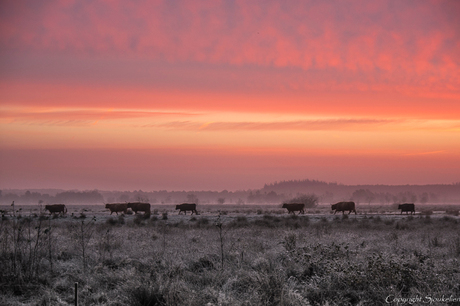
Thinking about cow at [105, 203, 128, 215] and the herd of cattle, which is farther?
cow at [105, 203, 128, 215]

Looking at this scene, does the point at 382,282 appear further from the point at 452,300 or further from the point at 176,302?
the point at 176,302

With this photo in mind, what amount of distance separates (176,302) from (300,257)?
5440 mm

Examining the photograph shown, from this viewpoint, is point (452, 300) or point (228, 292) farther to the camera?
point (228, 292)

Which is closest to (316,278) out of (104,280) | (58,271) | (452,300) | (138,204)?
(452,300)

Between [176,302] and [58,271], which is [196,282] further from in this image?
[58,271]

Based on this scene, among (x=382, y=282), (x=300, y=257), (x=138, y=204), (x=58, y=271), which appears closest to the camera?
(x=382, y=282)

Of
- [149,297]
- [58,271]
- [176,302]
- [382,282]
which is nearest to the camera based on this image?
[176,302]

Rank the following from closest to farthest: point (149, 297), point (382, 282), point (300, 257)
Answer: point (149, 297), point (382, 282), point (300, 257)

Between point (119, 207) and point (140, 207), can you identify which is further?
point (119, 207)

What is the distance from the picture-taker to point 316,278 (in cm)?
998

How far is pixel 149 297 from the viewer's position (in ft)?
27.7

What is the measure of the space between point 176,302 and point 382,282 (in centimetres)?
491

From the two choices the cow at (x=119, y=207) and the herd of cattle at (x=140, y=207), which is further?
the cow at (x=119, y=207)

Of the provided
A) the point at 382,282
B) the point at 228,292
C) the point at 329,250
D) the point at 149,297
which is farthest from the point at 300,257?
the point at 149,297
